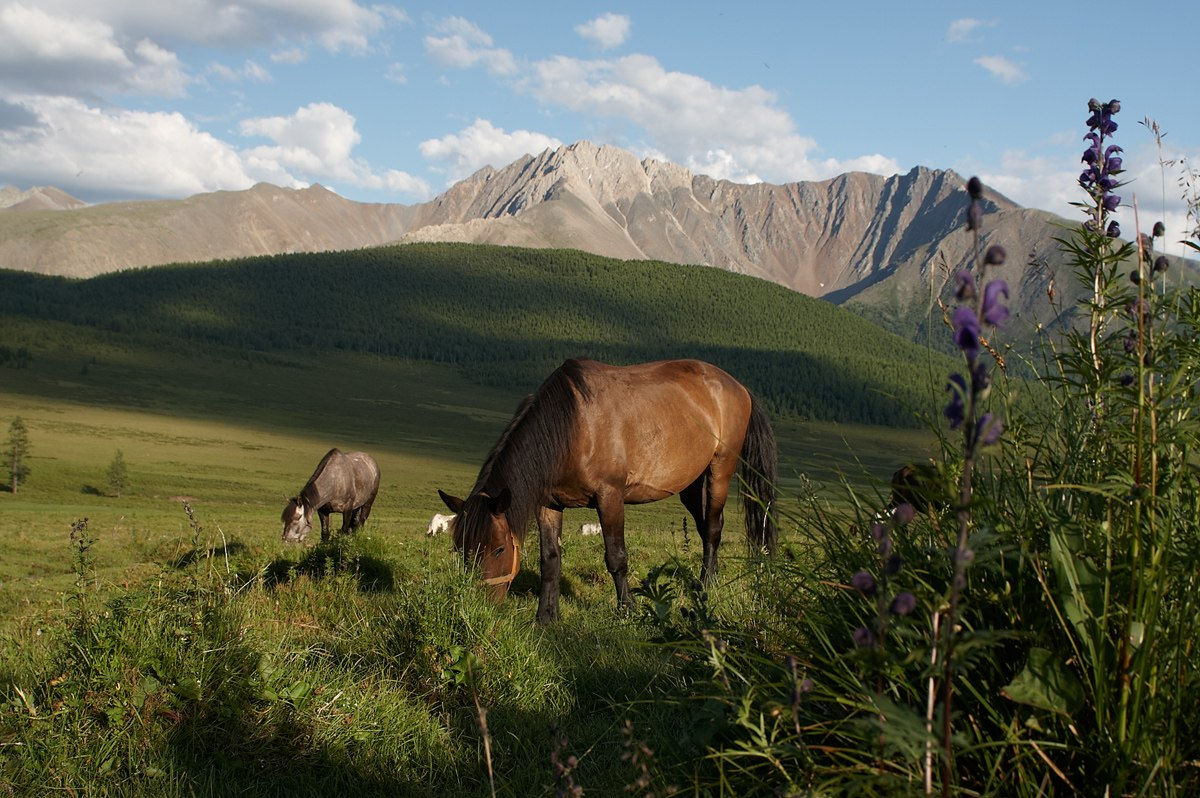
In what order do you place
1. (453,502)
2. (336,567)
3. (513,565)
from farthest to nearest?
(336,567)
(453,502)
(513,565)

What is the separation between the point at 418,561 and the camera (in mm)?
9922

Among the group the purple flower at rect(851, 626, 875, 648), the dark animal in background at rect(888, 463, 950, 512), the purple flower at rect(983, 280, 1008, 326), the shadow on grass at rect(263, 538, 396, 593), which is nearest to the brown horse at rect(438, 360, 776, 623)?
the shadow on grass at rect(263, 538, 396, 593)

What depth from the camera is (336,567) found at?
985 centimetres

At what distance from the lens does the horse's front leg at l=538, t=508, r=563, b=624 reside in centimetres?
828

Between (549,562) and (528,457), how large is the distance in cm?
106

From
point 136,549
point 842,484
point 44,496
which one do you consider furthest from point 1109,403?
point 44,496

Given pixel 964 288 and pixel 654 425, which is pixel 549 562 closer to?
pixel 654 425

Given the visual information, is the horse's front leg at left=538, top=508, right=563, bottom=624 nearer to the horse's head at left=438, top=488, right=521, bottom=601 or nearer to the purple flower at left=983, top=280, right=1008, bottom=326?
the horse's head at left=438, top=488, right=521, bottom=601

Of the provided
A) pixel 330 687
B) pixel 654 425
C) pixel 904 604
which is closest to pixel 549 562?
pixel 654 425

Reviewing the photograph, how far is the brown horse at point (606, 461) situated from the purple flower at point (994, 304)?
5.69 metres

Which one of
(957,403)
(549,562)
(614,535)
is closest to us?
(957,403)

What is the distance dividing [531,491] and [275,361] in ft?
638

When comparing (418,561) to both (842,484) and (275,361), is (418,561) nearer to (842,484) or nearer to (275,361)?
(842,484)

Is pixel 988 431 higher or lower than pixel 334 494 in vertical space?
higher
